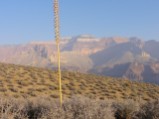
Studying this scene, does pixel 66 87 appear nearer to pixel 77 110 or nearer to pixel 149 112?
pixel 149 112

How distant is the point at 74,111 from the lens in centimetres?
1189

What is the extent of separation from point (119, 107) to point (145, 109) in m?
1.47

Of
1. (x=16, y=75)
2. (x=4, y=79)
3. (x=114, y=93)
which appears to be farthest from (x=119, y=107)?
(x=16, y=75)

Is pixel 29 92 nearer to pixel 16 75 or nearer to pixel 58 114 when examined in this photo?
pixel 16 75

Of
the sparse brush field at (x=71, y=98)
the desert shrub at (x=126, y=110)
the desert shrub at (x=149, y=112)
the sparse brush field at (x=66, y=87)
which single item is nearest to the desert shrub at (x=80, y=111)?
the sparse brush field at (x=71, y=98)

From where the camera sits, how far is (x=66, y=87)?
3127 cm

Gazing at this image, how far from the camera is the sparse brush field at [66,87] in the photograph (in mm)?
27625

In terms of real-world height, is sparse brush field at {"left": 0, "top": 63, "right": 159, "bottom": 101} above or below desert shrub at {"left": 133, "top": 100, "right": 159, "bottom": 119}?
below

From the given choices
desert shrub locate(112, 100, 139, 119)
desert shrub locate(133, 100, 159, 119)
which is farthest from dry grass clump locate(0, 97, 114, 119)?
desert shrub locate(112, 100, 139, 119)

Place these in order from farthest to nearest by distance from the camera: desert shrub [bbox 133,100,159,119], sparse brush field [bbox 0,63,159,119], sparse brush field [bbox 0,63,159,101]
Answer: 1. sparse brush field [bbox 0,63,159,101]
2. desert shrub [bbox 133,100,159,119]
3. sparse brush field [bbox 0,63,159,119]

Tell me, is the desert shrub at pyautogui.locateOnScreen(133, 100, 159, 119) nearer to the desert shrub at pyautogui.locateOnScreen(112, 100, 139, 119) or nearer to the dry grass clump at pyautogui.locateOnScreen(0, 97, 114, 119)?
the desert shrub at pyautogui.locateOnScreen(112, 100, 139, 119)

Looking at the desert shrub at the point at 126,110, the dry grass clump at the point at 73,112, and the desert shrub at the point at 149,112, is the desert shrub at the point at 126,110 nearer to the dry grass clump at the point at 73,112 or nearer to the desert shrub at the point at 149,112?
the desert shrub at the point at 149,112

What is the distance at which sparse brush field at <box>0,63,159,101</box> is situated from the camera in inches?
1088

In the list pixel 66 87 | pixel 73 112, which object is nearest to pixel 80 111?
pixel 73 112
